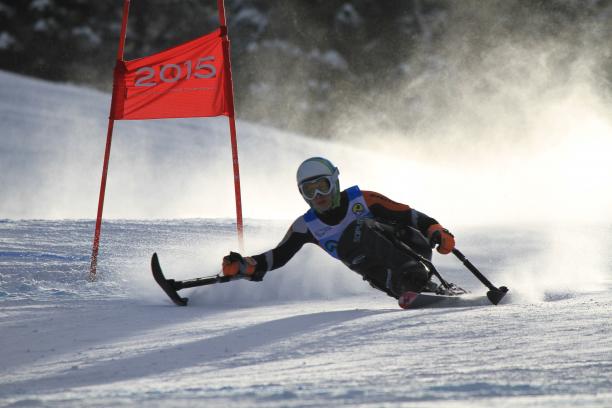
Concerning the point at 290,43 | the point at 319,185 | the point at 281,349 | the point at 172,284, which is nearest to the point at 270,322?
the point at 281,349

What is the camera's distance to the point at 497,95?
27141 mm

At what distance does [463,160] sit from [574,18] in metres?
7.07

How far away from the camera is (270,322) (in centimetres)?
425

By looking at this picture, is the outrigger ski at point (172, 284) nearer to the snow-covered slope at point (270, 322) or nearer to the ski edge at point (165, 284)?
the ski edge at point (165, 284)

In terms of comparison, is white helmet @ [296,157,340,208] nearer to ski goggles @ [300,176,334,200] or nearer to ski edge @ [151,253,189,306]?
ski goggles @ [300,176,334,200]

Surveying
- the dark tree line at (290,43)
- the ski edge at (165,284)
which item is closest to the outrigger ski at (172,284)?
the ski edge at (165,284)

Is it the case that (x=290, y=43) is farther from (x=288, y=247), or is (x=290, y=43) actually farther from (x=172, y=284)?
(x=172, y=284)

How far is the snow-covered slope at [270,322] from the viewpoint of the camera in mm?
2809

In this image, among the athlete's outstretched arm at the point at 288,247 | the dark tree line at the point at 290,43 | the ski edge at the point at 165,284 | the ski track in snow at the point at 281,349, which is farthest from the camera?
the dark tree line at the point at 290,43

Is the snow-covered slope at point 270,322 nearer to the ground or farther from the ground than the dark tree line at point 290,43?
nearer to the ground

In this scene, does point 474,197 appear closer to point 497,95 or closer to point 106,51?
point 497,95

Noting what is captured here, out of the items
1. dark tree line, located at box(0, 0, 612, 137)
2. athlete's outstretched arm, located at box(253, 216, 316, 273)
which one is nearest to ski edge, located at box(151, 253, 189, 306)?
athlete's outstretched arm, located at box(253, 216, 316, 273)

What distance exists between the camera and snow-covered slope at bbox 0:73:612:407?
2809 millimetres

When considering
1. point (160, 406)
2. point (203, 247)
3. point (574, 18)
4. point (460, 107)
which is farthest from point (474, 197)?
point (460, 107)
